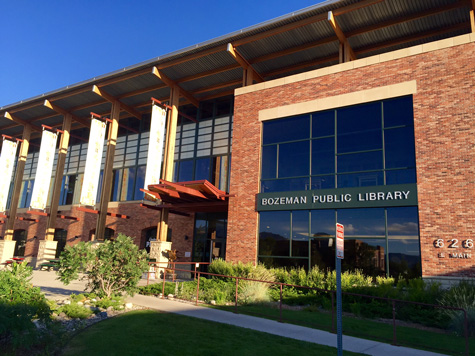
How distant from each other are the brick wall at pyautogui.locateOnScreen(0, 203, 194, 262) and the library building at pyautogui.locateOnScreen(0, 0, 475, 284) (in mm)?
108

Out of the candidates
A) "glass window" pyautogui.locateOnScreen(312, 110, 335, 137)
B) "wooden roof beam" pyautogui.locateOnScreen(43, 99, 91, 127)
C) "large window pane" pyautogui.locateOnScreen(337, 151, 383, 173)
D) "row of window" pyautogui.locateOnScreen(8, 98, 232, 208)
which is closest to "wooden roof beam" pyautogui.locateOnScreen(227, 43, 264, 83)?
"row of window" pyautogui.locateOnScreen(8, 98, 232, 208)

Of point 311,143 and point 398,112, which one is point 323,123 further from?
point 398,112

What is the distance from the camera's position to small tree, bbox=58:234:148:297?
11.8 m

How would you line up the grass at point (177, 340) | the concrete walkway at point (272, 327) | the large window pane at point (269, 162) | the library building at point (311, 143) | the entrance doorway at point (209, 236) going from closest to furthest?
the grass at point (177, 340), the concrete walkway at point (272, 327), the library building at point (311, 143), the large window pane at point (269, 162), the entrance doorway at point (209, 236)

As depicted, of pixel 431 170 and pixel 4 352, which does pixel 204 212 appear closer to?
pixel 431 170

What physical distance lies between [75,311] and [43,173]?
22.4 metres

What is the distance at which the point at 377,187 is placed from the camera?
1606 centimetres

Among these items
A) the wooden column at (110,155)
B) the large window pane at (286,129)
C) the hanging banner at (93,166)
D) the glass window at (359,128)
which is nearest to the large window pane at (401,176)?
the glass window at (359,128)

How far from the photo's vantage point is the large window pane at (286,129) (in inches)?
739

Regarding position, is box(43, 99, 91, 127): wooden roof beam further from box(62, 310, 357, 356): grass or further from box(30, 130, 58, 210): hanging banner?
box(62, 310, 357, 356): grass

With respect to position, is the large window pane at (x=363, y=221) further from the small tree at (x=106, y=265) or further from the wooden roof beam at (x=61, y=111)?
the wooden roof beam at (x=61, y=111)

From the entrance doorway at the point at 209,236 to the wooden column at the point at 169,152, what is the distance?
222cm

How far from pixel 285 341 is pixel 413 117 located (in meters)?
11.2

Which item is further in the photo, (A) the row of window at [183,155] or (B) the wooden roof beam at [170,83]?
(A) the row of window at [183,155]
